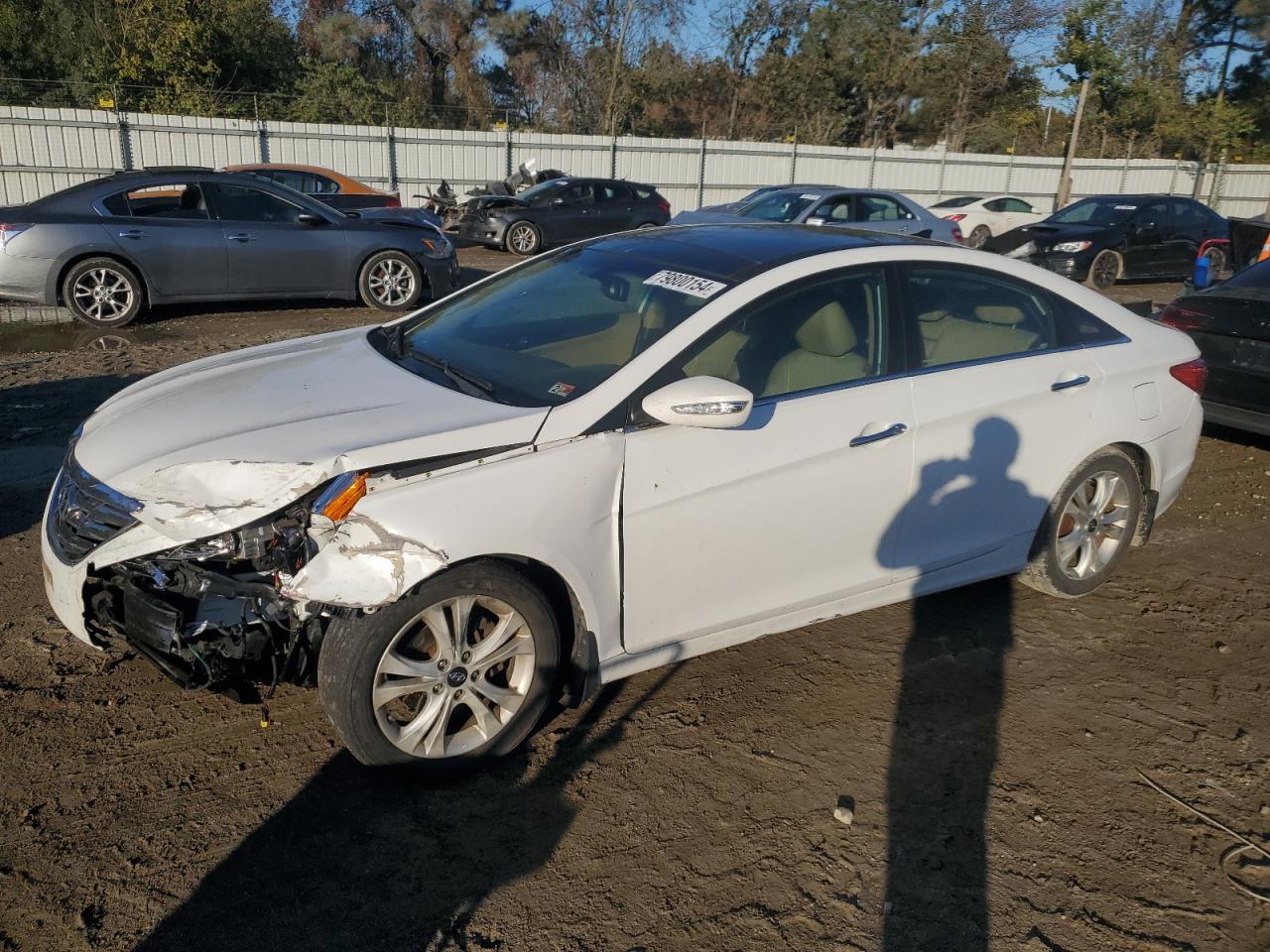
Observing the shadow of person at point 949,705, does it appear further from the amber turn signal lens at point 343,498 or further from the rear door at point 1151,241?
the rear door at point 1151,241

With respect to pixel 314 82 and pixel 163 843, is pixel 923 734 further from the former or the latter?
pixel 314 82

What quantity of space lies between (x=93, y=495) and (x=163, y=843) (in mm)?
1071

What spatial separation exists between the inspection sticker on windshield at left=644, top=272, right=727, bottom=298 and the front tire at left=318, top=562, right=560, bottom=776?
124cm

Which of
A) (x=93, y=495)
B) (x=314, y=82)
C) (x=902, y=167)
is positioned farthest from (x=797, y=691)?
(x=314, y=82)

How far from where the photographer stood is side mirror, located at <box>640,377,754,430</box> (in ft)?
10.5

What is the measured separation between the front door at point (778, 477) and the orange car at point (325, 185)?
14091 mm

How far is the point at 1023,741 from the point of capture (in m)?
3.65

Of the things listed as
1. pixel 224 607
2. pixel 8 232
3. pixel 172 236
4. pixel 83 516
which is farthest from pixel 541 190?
pixel 224 607

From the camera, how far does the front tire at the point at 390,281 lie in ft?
38.1

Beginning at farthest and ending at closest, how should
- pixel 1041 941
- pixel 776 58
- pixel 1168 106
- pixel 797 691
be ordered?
pixel 776 58, pixel 1168 106, pixel 797 691, pixel 1041 941

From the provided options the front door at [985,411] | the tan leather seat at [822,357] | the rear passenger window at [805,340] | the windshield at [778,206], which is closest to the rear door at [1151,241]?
the windshield at [778,206]

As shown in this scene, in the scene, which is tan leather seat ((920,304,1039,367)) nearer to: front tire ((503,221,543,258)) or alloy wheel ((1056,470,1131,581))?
alloy wheel ((1056,470,1131,581))

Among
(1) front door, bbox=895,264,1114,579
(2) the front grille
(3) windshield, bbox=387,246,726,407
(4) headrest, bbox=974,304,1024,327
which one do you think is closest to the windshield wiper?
(3) windshield, bbox=387,246,726,407

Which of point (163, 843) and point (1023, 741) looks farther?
point (1023, 741)
